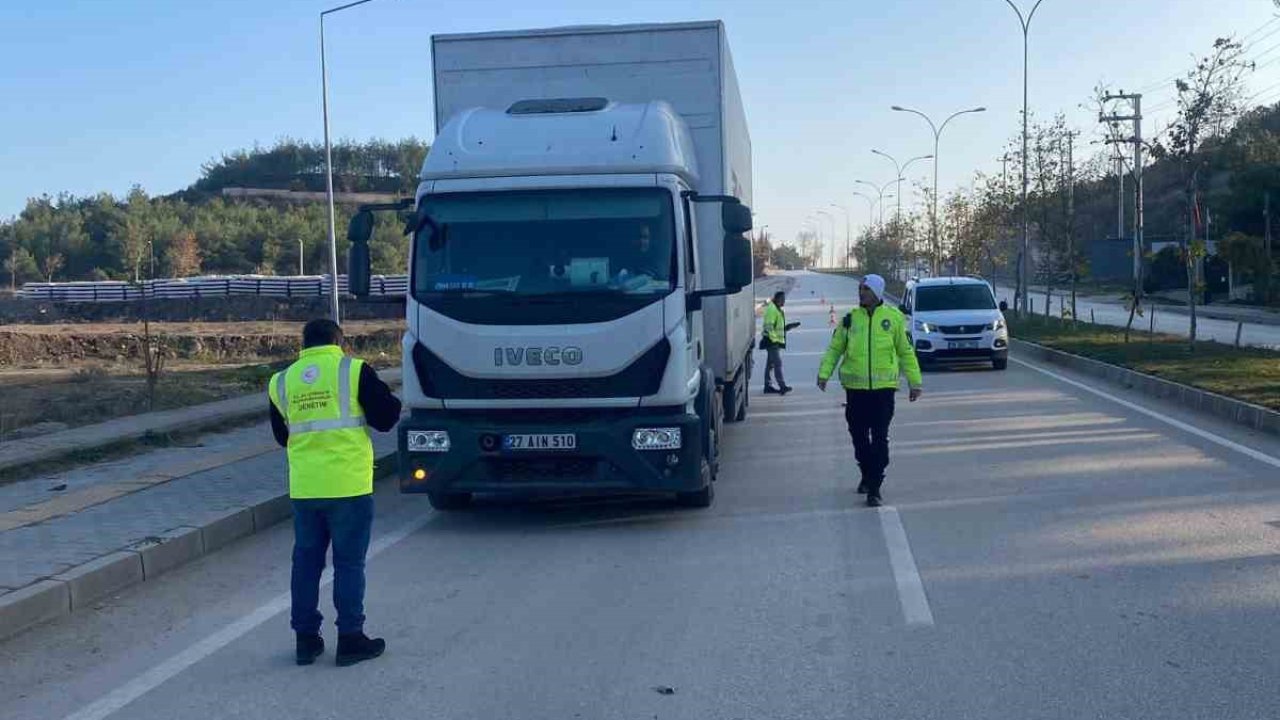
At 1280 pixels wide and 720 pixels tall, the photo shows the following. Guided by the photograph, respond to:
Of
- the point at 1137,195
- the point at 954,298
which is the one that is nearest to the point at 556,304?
the point at 954,298

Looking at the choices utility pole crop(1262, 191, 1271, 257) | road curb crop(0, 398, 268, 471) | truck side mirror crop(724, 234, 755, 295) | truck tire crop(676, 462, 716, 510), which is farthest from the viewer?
utility pole crop(1262, 191, 1271, 257)

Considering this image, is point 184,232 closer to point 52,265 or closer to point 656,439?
point 52,265

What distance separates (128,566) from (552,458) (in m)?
2.83

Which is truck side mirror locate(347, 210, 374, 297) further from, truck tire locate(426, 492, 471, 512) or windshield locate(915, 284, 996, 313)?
windshield locate(915, 284, 996, 313)

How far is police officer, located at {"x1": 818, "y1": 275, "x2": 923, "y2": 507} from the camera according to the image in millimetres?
10180

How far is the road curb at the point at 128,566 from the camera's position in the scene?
712cm

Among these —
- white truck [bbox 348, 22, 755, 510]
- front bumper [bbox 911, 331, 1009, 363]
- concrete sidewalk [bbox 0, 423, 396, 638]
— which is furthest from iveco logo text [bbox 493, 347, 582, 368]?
front bumper [bbox 911, 331, 1009, 363]

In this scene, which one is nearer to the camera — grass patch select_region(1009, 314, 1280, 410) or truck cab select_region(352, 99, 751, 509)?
truck cab select_region(352, 99, 751, 509)

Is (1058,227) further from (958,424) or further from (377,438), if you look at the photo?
(377,438)

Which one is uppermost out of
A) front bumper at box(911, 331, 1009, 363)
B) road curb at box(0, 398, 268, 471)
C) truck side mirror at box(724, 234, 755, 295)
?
truck side mirror at box(724, 234, 755, 295)

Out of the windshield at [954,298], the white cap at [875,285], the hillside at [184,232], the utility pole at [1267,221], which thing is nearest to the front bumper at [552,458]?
the white cap at [875,285]

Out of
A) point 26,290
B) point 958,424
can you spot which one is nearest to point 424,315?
point 958,424

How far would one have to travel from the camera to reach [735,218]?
31.1 feet

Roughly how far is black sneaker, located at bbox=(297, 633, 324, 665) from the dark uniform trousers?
5119 mm
